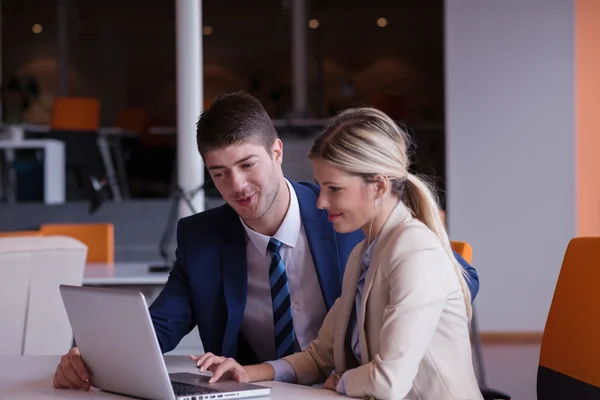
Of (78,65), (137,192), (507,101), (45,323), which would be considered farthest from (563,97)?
(78,65)

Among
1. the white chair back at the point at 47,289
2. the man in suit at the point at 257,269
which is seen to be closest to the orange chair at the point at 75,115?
the white chair back at the point at 47,289

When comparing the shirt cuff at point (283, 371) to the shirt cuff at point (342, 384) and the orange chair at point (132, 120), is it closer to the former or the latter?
the shirt cuff at point (342, 384)

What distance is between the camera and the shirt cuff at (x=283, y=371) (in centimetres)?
200

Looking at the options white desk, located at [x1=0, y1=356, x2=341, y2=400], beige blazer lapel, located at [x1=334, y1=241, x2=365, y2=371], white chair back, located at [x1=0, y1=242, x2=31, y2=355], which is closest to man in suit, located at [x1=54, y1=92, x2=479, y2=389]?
white desk, located at [x1=0, y1=356, x2=341, y2=400]

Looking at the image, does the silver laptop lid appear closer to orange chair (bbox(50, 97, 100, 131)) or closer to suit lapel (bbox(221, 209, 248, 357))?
suit lapel (bbox(221, 209, 248, 357))

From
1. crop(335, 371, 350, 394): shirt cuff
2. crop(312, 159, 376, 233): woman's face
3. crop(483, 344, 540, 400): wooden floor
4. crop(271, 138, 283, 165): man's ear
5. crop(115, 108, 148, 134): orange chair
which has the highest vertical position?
crop(115, 108, 148, 134): orange chair

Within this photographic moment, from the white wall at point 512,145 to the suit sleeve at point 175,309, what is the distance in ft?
15.4

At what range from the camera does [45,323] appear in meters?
3.37

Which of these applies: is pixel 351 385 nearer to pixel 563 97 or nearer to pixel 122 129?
pixel 563 97

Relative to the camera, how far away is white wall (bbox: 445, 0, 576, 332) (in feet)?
22.0

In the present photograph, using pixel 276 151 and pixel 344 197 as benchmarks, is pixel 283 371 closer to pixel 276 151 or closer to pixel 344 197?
pixel 344 197

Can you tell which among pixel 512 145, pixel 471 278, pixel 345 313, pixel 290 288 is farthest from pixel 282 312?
pixel 512 145

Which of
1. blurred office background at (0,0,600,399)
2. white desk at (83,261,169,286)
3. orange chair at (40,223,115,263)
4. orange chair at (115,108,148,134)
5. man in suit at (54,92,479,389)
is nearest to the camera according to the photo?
man in suit at (54,92,479,389)

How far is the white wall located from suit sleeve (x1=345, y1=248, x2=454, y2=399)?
5115 mm
